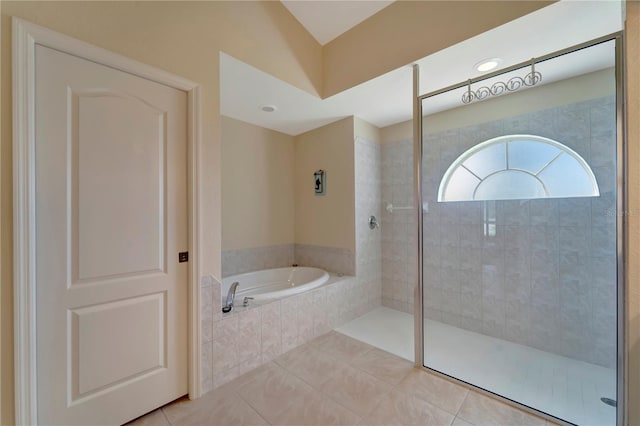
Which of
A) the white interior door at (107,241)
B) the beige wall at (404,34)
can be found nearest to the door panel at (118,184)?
the white interior door at (107,241)

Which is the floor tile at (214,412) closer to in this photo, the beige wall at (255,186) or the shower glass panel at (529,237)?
the shower glass panel at (529,237)

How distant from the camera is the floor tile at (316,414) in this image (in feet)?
4.82

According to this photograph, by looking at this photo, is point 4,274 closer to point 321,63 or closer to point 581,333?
point 321,63

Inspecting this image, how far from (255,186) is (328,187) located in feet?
3.17

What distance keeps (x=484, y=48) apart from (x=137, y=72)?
7.52ft

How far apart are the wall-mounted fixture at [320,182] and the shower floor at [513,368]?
1.65 meters

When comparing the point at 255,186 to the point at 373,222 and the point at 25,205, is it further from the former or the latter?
the point at 25,205

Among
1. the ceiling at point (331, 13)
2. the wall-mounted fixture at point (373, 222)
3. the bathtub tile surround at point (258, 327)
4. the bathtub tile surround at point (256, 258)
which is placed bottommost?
the bathtub tile surround at point (258, 327)

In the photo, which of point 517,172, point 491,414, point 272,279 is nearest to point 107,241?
point 272,279

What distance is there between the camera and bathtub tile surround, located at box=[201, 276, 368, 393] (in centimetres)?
173

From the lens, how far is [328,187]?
128 inches

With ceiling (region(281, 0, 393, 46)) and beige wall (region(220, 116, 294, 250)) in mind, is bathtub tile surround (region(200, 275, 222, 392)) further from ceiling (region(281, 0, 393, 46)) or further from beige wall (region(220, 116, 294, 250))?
ceiling (region(281, 0, 393, 46))

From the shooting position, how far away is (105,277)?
1.40m

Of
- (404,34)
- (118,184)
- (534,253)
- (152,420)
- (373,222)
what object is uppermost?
(404,34)
